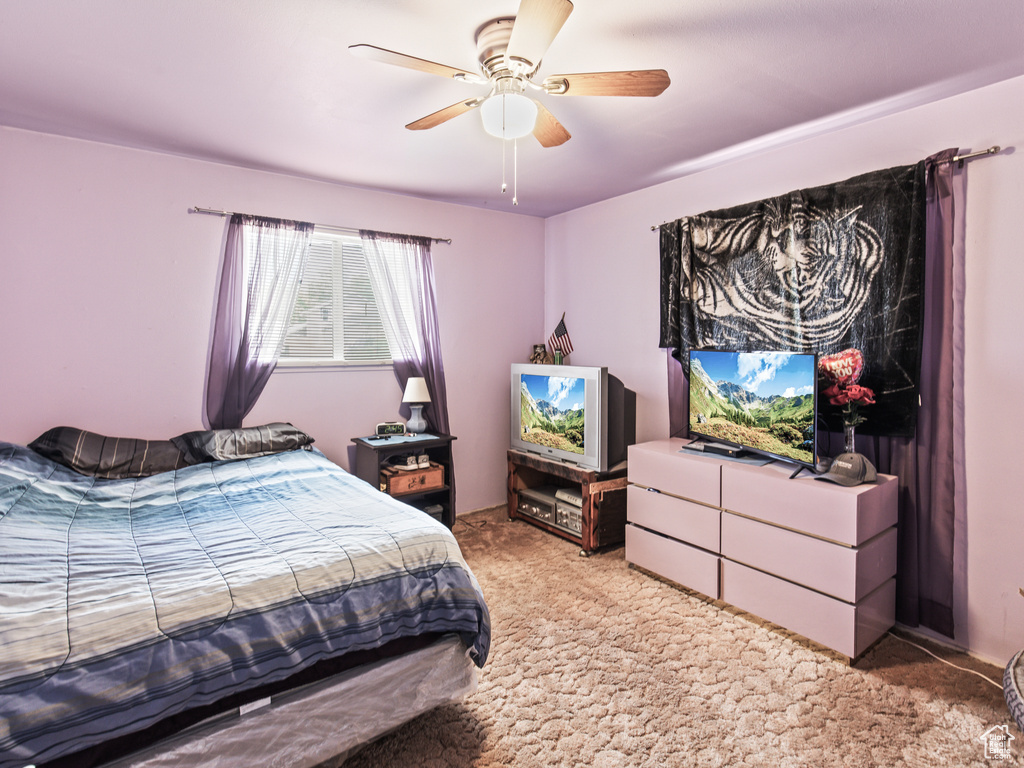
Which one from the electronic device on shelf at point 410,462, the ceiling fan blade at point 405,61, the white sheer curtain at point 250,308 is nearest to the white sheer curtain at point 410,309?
the electronic device on shelf at point 410,462

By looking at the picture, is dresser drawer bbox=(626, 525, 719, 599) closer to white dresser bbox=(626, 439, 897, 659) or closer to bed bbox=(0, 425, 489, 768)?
white dresser bbox=(626, 439, 897, 659)

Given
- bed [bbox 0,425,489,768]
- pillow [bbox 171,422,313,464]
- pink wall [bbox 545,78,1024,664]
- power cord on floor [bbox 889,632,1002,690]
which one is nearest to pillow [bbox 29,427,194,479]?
pillow [bbox 171,422,313,464]

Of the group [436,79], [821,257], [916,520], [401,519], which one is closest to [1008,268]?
[821,257]

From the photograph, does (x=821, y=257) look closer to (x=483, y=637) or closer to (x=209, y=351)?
(x=483, y=637)

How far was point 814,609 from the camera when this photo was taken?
2.34m

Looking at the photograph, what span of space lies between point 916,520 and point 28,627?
10.9ft

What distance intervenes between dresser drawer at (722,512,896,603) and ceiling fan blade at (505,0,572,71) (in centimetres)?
225

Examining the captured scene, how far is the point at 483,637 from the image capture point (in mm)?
1885

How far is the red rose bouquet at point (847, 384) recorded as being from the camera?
2.44 m

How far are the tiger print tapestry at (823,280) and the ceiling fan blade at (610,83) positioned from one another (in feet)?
4.72

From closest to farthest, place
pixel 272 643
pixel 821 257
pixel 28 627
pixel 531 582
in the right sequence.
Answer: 1. pixel 28 627
2. pixel 272 643
3. pixel 821 257
4. pixel 531 582

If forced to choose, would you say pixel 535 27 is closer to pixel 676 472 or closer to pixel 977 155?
pixel 977 155

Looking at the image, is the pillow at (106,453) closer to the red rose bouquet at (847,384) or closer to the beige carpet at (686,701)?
the beige carpet at (686,701)

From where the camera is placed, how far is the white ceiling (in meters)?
1.77
